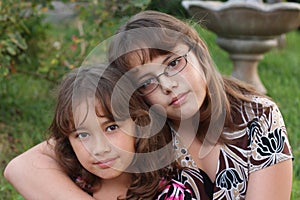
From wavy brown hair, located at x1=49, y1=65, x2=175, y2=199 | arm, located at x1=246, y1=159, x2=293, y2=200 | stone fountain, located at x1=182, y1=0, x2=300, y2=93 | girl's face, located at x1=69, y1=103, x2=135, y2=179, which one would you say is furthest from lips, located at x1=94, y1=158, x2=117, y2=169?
stone fountain, located at x1=182, y1=0, x2=300, y2=93

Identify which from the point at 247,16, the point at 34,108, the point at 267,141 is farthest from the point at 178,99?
the point at 247,16

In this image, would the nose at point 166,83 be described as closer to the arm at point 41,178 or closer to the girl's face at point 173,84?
the girl's face at point 173,84

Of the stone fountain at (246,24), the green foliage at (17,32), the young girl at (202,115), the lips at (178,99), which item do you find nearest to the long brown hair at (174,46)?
the young girl at (202,115)

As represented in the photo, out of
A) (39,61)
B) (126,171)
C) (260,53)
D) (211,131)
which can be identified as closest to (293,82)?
(260,53)

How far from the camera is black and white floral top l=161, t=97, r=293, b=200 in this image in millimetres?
2197

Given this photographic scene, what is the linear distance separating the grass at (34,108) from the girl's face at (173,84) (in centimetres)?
74

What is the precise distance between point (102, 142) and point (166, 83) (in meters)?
0.30

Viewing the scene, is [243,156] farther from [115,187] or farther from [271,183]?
[115,187]

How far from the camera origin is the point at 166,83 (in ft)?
6.59

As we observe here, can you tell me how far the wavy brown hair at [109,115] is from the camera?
1946 millimetres

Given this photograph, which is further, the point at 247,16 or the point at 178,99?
the point at 247,16

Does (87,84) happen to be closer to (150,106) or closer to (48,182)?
(150,106)

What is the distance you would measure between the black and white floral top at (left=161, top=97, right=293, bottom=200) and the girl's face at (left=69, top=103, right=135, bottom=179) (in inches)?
12.1

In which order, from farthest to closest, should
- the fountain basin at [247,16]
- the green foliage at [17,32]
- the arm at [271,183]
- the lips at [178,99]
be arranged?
the fountain basin at [247,16] < the green foliage at [17,32] < the arm at [271,183] < the lips at [178,99]
